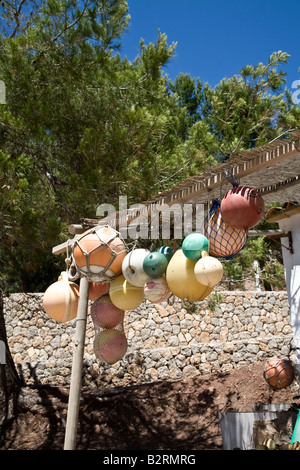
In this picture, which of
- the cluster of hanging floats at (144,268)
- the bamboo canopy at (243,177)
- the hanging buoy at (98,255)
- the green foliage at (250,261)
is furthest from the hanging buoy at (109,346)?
the green foliage at (250,261)

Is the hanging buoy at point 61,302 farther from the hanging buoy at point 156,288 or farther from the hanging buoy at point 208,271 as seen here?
the hanging buoy at point 208,271

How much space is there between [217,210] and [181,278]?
50 cm

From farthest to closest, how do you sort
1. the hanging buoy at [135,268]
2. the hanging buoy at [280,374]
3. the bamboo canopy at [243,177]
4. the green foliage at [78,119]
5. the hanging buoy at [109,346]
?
the hanging buoy at [280,374] < the green foliage at [78,119] < the hanging buoy at [109,346] < the hanging buoy at [135,268] < the bamboo canopy at [243,177]

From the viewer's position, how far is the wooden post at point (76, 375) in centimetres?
241

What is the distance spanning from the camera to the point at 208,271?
2.07 meters

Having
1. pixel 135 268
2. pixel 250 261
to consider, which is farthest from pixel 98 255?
pixel 250 261

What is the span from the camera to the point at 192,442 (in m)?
5.08

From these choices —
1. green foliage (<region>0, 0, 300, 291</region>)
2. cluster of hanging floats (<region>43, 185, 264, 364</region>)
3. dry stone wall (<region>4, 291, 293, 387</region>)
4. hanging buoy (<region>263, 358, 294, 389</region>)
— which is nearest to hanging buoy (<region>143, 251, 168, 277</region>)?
cluster of hanging floats (<region>43, 185, 264, 364</region>)

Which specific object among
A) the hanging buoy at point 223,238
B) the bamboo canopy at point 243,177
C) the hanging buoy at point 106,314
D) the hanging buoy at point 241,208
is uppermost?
the bamboo canopy at point 243,177

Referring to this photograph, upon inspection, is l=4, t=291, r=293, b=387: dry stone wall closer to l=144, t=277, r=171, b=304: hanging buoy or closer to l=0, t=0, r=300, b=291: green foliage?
l=0, t=0, r=300, b=291: green foliage

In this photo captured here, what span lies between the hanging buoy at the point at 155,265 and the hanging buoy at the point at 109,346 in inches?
24.7

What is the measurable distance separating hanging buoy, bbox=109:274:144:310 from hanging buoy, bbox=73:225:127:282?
0.10m

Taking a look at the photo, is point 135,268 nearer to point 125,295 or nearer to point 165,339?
point 125,295
